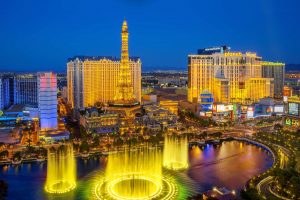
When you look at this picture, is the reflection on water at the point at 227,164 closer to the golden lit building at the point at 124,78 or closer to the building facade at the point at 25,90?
the golden lit building at the point at 124,78

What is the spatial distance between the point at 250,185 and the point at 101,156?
11.6m

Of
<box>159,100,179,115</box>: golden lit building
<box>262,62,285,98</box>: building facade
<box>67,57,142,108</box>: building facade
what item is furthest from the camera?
<box>262,62,285,98</box>: building facade

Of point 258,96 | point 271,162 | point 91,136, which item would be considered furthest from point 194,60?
point 271,162

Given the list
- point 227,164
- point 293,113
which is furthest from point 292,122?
point 227,164

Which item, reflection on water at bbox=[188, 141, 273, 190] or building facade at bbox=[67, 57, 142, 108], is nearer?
reflection on water at bbox=[188, 141, 273, 190]

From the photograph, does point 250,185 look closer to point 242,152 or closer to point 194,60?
point 242,152

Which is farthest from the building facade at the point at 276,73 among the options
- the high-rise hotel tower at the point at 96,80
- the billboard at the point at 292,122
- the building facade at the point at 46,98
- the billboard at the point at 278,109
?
the building facade at the point at 46,98

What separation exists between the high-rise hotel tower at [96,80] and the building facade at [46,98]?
359 inches

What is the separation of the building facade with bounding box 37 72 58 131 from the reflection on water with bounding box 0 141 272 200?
28.4 ft

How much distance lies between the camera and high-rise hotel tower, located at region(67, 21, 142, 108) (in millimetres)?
41134

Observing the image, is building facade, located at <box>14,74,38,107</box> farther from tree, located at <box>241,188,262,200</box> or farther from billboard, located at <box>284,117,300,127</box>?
tree, located at <box>241,188,262,200</box>

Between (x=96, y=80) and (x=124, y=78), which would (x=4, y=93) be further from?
(x=124, y=78)

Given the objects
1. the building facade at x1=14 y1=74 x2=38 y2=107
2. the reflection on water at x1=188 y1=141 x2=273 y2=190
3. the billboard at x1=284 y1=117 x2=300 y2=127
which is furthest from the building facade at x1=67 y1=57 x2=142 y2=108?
the billboard at x1=284 y1=117 x2=300 y2=127

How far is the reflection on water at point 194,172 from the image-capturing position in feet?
61.0
